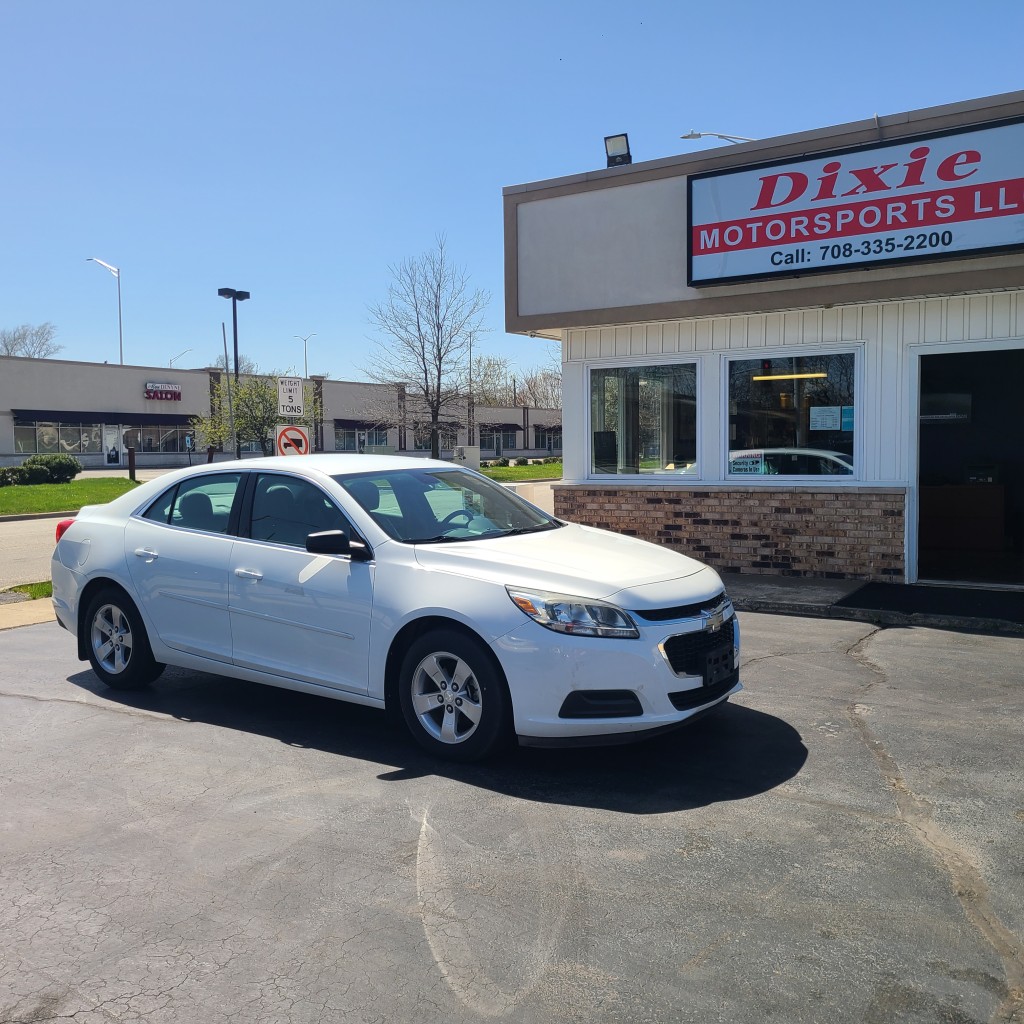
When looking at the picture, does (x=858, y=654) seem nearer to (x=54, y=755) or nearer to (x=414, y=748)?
(x=414, y=748)

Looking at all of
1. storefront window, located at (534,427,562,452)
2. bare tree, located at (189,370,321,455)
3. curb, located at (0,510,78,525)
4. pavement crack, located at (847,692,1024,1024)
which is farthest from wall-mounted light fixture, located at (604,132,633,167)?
storefront window, located at (534,427,562,452)

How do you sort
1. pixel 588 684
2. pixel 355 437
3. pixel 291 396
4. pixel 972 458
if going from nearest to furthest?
pixel 588 684
pixel 291 396
pixel 972 458
pixel 355 437

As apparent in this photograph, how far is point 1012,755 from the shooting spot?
5.32 meters

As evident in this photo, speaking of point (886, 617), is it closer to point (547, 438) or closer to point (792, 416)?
point (792, 416)

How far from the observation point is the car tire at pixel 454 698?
5016 millimetres

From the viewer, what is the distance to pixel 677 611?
5141 millimetres

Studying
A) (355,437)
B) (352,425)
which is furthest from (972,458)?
(355,437)

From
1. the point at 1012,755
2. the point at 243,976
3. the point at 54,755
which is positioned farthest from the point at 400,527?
the point at 1012,755

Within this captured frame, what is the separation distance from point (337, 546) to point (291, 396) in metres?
8.36

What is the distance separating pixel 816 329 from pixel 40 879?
9.46 metres

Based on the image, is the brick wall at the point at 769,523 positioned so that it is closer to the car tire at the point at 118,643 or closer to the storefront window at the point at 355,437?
the car tire at the point at 118,643

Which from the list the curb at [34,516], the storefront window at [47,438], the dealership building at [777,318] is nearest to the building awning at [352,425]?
the storefront window at [47,438]

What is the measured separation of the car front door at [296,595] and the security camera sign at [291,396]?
283 inches

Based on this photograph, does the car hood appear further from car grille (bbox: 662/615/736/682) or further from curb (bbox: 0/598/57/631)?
curb (bbox: 0/598/57/631)
